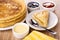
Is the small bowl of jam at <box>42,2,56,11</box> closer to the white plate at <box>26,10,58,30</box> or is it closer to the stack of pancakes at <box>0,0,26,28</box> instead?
the white plate at <box>26,10,58,30</box>

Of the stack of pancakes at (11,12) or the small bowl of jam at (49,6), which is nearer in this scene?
the stack of pancakes at (11,12)

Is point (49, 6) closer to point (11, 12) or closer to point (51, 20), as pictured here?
point (51, 20)

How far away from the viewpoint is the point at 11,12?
0.89 metres

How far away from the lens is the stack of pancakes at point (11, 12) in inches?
33.2

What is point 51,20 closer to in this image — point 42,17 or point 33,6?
point 42,17

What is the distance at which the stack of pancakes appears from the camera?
843 mm

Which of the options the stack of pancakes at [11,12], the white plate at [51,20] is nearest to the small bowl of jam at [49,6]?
the white plate at [51,20]

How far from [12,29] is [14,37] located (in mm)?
42

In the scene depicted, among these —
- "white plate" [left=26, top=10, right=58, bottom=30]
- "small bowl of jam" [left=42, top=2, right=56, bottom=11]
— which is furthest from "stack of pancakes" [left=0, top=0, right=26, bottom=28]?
"small bowl of jam" [left=42, top=2, right=56, bottom=11]

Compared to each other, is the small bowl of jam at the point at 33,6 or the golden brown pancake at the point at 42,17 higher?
the small bowl of jam at the point at 33,6

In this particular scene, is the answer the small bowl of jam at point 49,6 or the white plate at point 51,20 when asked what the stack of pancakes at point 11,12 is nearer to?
the white plate at point 51,20

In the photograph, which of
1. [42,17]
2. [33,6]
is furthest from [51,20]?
[33,6]

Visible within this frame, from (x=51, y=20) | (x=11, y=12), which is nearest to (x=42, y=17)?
(x=51, y=20)

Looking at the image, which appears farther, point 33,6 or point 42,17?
point 33,6
